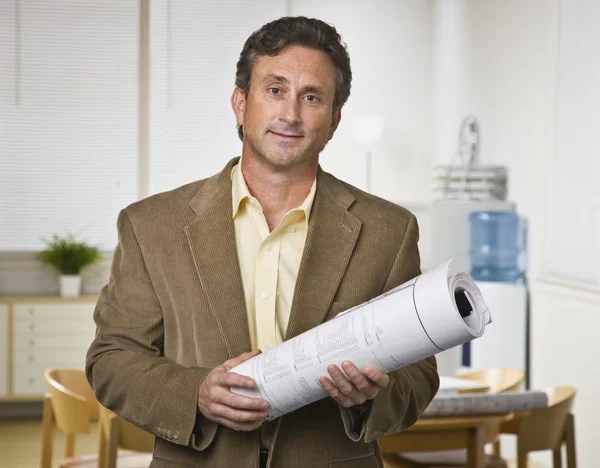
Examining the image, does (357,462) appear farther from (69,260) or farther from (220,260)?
(69,260)

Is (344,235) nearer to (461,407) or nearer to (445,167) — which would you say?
(461,407)

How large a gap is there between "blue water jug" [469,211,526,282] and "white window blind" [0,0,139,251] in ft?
9.20

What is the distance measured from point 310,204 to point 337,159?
223 inches

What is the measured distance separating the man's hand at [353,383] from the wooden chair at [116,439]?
1923 millimetres

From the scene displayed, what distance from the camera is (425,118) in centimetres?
764

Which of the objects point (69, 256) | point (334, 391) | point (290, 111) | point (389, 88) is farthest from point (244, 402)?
point (389, 88)

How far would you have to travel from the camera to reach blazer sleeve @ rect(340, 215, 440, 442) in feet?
5.59

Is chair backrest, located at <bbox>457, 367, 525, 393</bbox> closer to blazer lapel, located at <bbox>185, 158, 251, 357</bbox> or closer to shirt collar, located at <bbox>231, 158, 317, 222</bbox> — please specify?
shirt collar, located at <bbox>231, 158, 317, 222</bbox>

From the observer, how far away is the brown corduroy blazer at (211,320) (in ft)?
5.67

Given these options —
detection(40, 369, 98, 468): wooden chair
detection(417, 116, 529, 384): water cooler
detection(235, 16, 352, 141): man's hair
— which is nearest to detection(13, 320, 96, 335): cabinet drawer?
detection(417, 116, 529, 384): water cooler

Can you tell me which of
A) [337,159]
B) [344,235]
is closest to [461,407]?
[344,235]

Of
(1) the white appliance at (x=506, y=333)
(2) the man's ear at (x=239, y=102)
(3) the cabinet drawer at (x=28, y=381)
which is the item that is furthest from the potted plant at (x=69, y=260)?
(2) the man's ear at (x=239, y=102)

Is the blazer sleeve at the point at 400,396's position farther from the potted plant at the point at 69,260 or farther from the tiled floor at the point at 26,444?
the potted plant at the point at 69,260

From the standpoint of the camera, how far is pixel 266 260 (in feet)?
6.03
